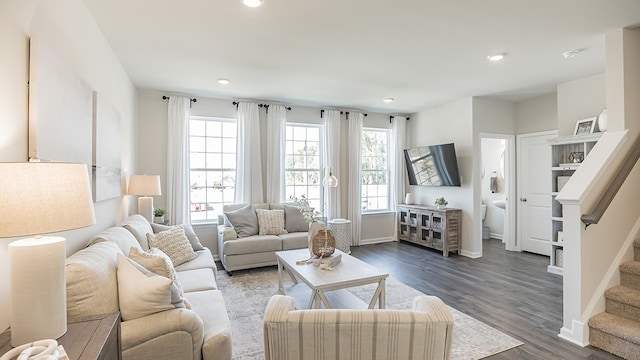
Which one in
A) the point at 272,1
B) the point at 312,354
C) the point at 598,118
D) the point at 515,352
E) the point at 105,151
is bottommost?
the point at 515,352

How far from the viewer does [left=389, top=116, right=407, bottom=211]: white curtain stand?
6434 mm

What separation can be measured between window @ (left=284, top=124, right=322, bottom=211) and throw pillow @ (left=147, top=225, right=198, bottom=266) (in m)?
2.45

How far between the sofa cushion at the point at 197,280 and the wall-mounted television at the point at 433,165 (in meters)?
4.13

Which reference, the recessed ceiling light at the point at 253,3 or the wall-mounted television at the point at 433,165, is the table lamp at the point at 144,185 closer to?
the recessed ceiling light at the point at 253,3

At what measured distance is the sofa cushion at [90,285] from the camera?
1.51m

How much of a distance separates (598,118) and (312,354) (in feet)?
15.4

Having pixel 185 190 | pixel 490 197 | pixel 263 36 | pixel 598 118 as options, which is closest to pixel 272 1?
pixel 263 36

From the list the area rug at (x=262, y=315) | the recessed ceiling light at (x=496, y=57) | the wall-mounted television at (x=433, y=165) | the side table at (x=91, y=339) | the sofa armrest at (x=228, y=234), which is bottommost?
the area rug at (x=262, y=315)

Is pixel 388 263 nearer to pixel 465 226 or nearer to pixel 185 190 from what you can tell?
pixel 465 226

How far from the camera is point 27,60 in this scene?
5.01ft

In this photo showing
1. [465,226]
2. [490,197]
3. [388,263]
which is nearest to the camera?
[388,263]

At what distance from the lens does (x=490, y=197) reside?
6898 mm

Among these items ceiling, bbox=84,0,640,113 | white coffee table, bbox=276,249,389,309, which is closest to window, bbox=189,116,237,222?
ceiling, bbox=84,0,640,113

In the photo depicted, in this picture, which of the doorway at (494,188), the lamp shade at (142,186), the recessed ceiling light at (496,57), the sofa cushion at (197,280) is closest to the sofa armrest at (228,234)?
the lamp shade at (142,186)
